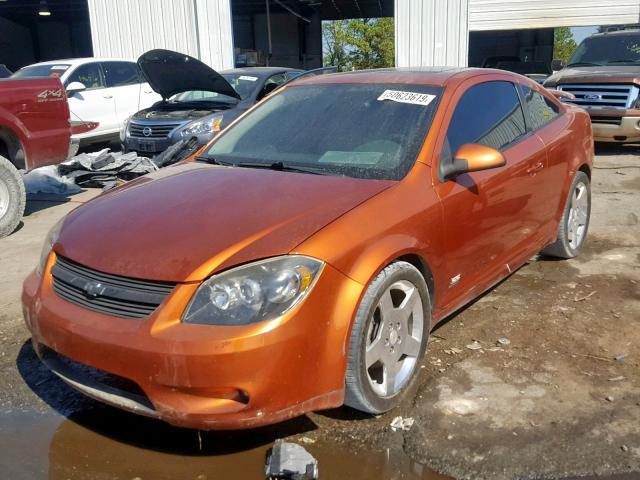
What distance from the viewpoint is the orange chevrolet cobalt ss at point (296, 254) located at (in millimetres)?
2467

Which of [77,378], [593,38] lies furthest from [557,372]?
[593,38]

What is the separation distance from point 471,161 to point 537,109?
5.65ft

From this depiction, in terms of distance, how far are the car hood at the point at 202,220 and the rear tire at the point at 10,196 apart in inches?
150

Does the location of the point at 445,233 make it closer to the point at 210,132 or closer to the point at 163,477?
the point at 163,477

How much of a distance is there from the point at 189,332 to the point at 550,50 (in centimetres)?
3438

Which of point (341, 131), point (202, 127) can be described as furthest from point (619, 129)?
point (341, 131)

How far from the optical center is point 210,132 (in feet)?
29.7

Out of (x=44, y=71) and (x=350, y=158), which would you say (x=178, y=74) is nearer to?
(x=44, y=71)

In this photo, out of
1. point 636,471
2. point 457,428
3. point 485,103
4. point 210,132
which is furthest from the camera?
point 210,132

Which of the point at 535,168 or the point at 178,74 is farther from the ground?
the point at 178,74

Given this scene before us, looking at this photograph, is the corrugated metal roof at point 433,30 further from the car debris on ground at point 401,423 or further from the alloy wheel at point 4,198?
the car debris on ground at point 401,423

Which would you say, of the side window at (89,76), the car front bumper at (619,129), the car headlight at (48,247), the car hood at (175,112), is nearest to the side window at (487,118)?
the car headlight at (48,247)

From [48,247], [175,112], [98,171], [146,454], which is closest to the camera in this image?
[146,454]

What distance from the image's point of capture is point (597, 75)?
1052 centimetres
